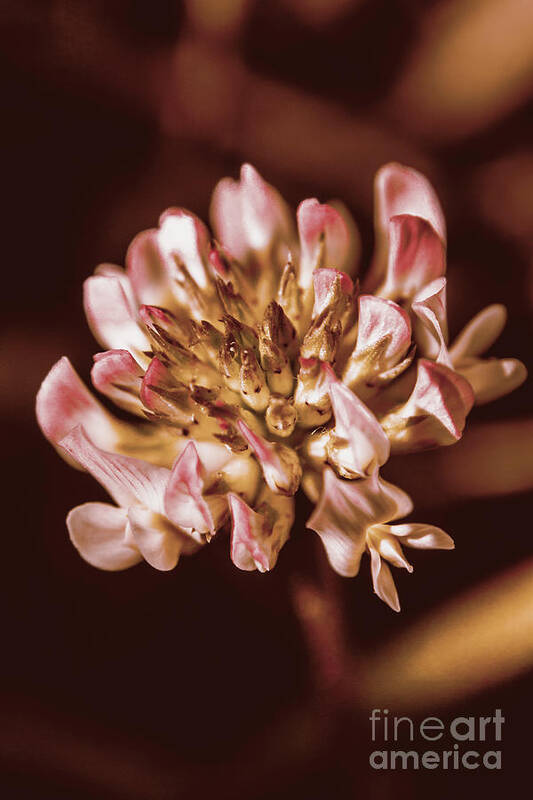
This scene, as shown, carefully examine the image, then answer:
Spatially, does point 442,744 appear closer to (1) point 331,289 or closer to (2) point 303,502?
(2) point 303,502

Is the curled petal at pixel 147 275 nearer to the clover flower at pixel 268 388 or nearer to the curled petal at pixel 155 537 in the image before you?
the clover flower at pixel 268 388

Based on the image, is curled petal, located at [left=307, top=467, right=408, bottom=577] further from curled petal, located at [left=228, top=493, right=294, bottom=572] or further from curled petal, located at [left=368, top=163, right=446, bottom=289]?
curled petal, located at [left=368, top=163, right=446, bottom=289]

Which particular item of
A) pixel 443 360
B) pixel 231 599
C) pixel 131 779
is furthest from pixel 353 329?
pixel 131 779

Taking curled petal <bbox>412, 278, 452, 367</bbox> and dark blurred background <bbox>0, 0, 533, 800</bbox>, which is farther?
dark blurred background <bbox>0, 0, 533, 800</bbox>

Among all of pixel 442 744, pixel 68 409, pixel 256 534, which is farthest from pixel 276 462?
pixel 442 744

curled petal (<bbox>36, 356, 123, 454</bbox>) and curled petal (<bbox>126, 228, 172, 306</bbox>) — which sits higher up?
curled petal (<bbox>126, 228, 172, 306</bbox>)

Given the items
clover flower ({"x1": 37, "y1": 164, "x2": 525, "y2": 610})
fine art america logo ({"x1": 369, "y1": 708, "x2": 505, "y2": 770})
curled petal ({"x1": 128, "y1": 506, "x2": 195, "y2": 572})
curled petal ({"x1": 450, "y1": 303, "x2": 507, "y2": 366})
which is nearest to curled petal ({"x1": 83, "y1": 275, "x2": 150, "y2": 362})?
clover flower ({"x1": 37, "y1": 164, "x2": 525, "y2": 610})
